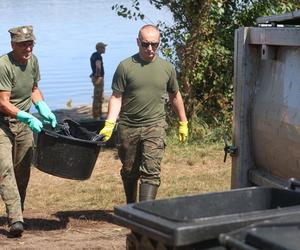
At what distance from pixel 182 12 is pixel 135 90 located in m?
5.33

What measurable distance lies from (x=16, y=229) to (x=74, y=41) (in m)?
24.6

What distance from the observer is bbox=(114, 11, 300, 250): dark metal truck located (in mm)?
3086

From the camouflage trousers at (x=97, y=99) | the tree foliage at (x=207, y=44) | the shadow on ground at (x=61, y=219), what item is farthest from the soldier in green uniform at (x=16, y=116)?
the camouflage trousers at (x=97, y=99)

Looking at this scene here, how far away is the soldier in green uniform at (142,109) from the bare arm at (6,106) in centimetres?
80

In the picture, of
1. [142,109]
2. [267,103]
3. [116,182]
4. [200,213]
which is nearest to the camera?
[200,213]

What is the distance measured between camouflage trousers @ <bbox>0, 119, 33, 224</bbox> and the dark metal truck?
89.2 inches

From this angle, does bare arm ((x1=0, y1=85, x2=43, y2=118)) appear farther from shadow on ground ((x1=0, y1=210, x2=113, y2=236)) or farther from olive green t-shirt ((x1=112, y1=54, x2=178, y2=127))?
shadow on ground ((x1=0, y1=210, x2=113, y2=236))

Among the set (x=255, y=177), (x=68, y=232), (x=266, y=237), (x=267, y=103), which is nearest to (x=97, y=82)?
(x=68, y=232)

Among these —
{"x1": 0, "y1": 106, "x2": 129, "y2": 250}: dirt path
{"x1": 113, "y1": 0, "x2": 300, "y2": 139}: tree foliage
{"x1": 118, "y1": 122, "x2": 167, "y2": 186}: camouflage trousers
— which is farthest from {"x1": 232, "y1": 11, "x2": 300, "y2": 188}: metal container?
{"x1": 113, "y1": 0, "x2": 300, "y2": 139}: tree foliage

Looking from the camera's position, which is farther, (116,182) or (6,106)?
(116,182)

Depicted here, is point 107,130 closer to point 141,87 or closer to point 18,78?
point 141,87

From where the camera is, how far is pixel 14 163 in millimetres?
7312

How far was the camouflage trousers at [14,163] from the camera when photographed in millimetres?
6840

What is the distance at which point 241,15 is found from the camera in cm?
1218
